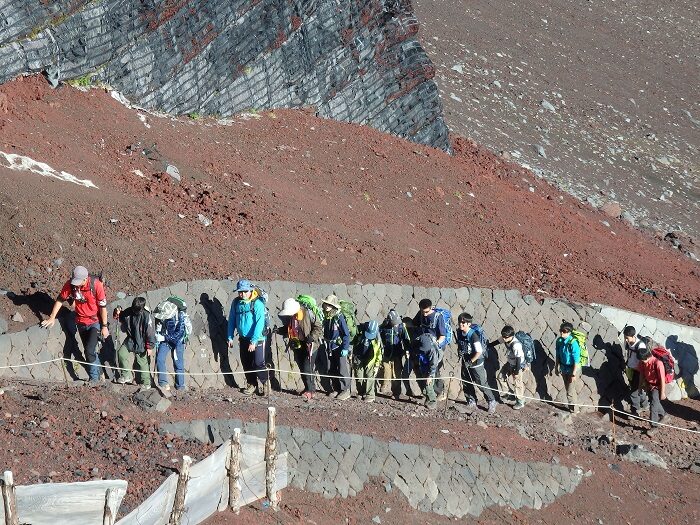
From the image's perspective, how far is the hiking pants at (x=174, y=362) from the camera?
46.5 feet

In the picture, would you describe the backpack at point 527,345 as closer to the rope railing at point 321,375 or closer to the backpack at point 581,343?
the rope railing at point 321,375

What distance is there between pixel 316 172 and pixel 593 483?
788cm

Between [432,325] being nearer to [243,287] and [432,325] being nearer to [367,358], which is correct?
[367,358]

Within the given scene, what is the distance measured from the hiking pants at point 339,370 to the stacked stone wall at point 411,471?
1519mm

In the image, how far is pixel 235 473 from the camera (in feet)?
39.0

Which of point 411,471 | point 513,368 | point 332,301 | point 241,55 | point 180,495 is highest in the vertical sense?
point 241,55

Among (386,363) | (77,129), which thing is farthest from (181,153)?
(386,363)

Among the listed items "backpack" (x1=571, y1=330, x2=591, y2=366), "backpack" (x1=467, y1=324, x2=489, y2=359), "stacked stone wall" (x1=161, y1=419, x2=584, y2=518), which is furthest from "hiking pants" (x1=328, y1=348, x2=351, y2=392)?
"backpack" (x1=571, y1=330, x2=591, y2=366)

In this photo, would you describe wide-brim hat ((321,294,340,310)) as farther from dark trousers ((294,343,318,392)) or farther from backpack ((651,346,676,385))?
backpack ((651,346,676,385))

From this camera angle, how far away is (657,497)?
52.1 feet

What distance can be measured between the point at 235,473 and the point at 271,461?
637 millimetres

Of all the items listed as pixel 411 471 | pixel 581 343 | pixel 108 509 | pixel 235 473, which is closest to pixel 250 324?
pixel 411 471

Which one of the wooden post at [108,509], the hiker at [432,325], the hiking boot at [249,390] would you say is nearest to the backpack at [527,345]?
the hiker at [432,325]

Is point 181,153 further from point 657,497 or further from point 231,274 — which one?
point 657,497
